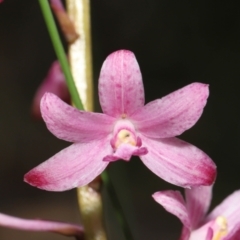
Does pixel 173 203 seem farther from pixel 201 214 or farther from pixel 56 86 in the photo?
pixel 56 86

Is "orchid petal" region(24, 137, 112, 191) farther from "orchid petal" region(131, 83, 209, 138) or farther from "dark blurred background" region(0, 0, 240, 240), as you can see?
"dark blurred background" region(0, 0, 240, 240)

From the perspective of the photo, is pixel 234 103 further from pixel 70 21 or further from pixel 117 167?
pixel 70 21

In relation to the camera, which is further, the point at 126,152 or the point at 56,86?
the point at 56,86

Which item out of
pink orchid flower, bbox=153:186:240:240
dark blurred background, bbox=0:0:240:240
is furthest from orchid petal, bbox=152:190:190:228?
dark blurred background, bbox=0:0:240:240

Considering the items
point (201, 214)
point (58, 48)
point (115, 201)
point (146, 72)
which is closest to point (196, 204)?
point (201, 214)

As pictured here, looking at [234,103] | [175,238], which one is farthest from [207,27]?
[175,238]

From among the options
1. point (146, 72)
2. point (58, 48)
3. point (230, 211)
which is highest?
point (58, 48)

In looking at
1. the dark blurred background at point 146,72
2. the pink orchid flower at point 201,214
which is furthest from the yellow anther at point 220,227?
the dark blurred background at point 146,72
